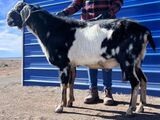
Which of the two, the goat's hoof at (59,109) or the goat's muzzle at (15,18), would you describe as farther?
the goat's muzzle at (15,18)

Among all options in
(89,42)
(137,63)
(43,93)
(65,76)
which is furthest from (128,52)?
(43,93)

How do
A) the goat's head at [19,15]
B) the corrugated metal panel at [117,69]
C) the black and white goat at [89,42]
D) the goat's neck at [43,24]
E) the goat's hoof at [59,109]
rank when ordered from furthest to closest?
1. the corrugated metal panel at [117,69]
2. the goat's head at [19,15]
3. the goat's neck at [43,24]
4. the goat's hoof at [59,109]
5. the black and white goat at [89,42]

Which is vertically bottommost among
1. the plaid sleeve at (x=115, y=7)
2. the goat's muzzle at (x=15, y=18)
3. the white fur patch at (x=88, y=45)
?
the white fur patch at (x=88, y=45)

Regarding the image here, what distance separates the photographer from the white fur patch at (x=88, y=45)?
5.61 m

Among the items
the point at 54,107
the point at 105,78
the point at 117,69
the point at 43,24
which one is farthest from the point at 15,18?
the point at 117,69

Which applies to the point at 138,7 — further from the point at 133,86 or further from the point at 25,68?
the point at 25,68

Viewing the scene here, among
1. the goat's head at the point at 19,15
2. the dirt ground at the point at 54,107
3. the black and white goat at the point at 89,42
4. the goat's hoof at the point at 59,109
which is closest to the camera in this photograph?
the black and white goat at the point at 89,42

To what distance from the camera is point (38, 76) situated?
32.3ft

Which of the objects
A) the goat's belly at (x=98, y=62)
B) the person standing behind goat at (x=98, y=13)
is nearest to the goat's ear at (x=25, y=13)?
the person standing behind goat at (x=98, y=13)

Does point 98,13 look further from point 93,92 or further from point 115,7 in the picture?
point 93,92

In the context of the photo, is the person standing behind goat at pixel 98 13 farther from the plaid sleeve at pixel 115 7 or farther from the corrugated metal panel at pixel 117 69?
the corrugated metal panel at pixel 117 69

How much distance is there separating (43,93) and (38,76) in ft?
5.59

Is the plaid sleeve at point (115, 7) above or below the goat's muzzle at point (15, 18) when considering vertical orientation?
above

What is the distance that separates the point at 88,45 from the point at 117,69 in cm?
209
